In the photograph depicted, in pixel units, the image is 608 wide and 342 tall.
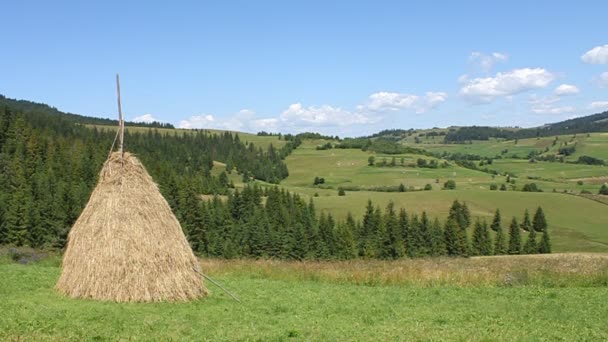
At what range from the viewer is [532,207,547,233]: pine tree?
112312 millimetres

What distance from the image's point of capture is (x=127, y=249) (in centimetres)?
1656

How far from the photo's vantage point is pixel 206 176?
164625 millimetres

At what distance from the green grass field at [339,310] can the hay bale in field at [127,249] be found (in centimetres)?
59

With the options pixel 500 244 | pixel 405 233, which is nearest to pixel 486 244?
pixel 500 244

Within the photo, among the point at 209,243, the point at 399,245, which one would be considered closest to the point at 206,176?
the point at 209,243

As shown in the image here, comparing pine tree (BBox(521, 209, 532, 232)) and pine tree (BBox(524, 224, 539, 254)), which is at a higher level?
pine tree (BBox(521, 209, 532, 232))

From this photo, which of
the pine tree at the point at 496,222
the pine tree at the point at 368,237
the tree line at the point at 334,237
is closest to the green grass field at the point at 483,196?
the pine tree at the point at 496,222

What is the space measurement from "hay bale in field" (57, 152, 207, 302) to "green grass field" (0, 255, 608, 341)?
23.4 inches

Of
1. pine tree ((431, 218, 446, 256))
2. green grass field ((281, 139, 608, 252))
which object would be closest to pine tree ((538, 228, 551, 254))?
green grass field ((281, 139, 608, 252))

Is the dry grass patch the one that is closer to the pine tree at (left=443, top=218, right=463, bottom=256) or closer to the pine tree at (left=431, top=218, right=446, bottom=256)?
the pine tree at (left=431, top=218, right=446, bottom=256)

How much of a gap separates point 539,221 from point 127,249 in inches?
4386

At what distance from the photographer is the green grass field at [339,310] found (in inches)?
477

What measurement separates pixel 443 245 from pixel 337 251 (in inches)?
796

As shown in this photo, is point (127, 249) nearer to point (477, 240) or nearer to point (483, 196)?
point (477, 240)
